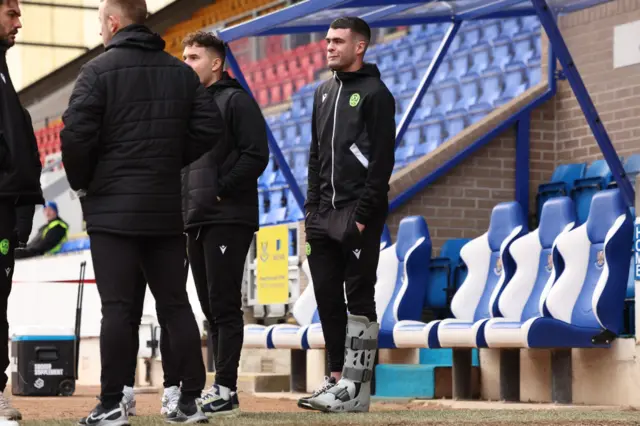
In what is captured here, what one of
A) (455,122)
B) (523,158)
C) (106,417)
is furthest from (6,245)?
(455,122)

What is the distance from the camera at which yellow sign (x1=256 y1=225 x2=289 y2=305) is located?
1134 cm

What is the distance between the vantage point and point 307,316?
34.3 feet

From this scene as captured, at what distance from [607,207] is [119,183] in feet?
13.0

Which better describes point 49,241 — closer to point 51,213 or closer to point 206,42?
point 51,213

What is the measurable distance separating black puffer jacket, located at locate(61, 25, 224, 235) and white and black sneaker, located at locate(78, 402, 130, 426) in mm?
630

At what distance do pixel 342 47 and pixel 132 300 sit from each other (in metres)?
1.74

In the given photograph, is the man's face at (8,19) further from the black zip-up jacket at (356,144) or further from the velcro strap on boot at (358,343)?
the velcro strap on boot at (358,343)

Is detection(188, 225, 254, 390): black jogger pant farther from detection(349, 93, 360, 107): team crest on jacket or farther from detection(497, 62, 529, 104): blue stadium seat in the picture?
detection(497, 62, 529, 104): blue stadium seat

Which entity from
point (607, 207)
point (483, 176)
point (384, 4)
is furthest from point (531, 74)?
point (607, 207)

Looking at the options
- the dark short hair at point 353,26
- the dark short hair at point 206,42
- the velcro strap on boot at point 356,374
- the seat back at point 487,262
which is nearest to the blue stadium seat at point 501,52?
the seat back at point 487,262

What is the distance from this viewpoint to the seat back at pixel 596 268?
302 inches

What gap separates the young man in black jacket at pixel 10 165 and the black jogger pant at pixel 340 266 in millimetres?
1316

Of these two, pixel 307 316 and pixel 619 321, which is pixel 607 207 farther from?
pixel 307 316

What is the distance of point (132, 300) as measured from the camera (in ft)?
16.0
